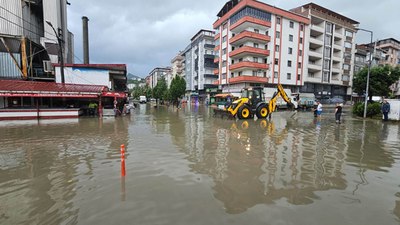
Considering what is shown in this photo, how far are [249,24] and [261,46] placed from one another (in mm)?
4908

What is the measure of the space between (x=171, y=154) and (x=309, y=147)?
563cm

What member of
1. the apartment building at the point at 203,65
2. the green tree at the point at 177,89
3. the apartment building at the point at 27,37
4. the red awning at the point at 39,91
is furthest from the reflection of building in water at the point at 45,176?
the apartment building at the point at 203,65

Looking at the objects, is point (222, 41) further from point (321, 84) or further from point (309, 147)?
point (309, 147)

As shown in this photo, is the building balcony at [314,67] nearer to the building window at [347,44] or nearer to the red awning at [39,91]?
the building window at [347,44]

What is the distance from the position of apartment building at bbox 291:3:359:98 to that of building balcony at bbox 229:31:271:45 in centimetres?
1342

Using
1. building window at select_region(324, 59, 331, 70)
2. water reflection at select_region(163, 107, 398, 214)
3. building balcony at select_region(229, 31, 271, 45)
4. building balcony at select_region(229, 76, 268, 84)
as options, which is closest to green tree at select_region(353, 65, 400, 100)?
water reflection at select_region(163, 107, 398, 214)

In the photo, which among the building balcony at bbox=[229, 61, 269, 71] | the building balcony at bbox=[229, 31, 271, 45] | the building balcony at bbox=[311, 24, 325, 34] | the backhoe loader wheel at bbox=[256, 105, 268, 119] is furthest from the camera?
the building balcony at bbox=[311, 24, 325, 34]

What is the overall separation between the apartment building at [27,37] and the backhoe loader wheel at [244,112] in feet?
62.2

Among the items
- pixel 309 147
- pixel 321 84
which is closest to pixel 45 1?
pixel 309 147

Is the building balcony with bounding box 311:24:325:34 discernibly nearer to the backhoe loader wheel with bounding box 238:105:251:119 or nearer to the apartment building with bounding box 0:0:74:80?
the backhoe loader wheel with bounding box 238:105:251:119

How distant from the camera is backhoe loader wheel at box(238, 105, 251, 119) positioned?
1855 cm

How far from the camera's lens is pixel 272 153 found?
7820 mm

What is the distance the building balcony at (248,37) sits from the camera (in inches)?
1560

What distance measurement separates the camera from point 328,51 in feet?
165
